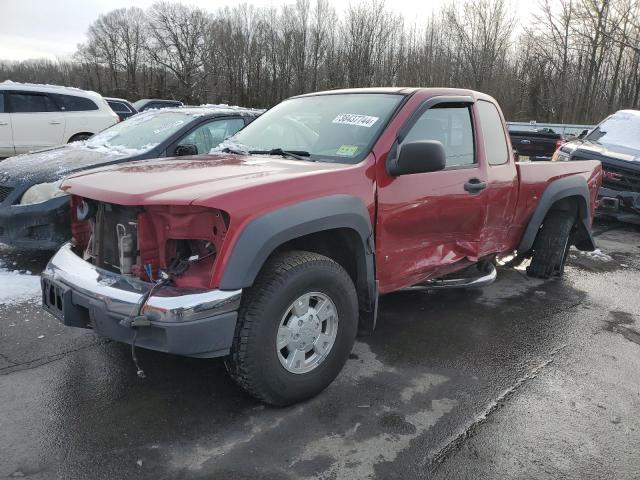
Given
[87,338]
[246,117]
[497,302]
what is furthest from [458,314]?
[246,117]

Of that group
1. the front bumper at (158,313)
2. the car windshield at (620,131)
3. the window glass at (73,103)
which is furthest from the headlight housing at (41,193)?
the car windshield at (620,131)

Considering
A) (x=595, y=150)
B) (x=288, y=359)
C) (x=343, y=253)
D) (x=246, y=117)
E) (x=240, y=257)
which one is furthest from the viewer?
(x=595, y=150)

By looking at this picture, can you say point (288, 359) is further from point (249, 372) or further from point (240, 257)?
point (240, 257)

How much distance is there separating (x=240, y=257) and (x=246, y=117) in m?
4.46

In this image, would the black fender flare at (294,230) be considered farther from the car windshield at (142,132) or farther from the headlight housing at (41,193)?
the car windshield at (142,132)

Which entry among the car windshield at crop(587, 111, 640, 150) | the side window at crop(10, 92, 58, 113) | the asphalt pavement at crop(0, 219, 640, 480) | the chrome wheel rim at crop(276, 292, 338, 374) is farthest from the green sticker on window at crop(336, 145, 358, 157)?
the side window at crop(10, 92, 58, 113)

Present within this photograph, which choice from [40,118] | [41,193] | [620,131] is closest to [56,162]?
[41,193]

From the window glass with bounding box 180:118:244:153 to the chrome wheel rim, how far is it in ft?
11.7

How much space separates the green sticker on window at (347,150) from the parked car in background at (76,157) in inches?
103

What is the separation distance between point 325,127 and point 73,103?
8.32 m

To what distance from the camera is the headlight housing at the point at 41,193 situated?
483 centimetres

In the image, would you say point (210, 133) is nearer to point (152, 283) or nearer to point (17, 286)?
point (17, 286)

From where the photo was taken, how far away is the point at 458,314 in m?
4.46

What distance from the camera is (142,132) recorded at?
19.7 ft
